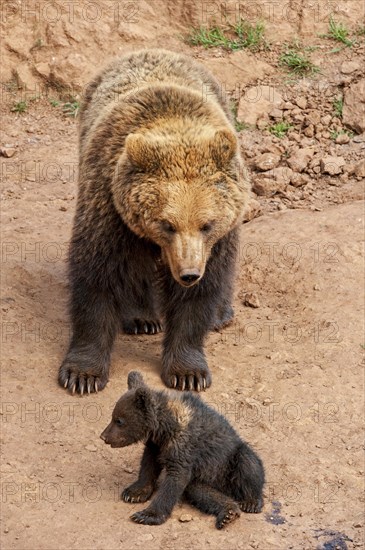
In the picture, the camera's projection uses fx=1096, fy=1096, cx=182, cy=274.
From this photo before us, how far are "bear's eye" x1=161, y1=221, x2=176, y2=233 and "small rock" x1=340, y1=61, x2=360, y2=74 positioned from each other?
574cm

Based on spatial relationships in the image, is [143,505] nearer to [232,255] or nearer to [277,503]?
[277,503]

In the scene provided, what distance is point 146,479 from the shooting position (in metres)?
6.61

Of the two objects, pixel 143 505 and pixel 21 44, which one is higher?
pixel 21 44

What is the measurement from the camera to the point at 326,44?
12.8 m

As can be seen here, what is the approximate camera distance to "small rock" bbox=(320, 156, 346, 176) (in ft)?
37.5

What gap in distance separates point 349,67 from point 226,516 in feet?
23.9

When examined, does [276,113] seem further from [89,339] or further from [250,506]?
[250,506]

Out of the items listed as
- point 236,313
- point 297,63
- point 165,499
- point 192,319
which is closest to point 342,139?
point 297,63

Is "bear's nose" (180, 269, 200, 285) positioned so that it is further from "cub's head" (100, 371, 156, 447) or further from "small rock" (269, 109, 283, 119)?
"small rock" (269, 109, 283, 119)

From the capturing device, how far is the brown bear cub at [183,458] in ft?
21.1

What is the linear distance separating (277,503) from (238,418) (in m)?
1.13

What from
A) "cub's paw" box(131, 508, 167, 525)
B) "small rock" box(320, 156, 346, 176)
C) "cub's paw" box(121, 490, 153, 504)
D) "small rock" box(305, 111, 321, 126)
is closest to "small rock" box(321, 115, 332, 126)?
"small rock" box(305, 111, 321, 126)

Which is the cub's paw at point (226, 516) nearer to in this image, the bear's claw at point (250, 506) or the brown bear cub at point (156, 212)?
the bear's claw at point (250, 506)

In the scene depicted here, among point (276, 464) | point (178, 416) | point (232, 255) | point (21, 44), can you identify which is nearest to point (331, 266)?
point (232, 255)
